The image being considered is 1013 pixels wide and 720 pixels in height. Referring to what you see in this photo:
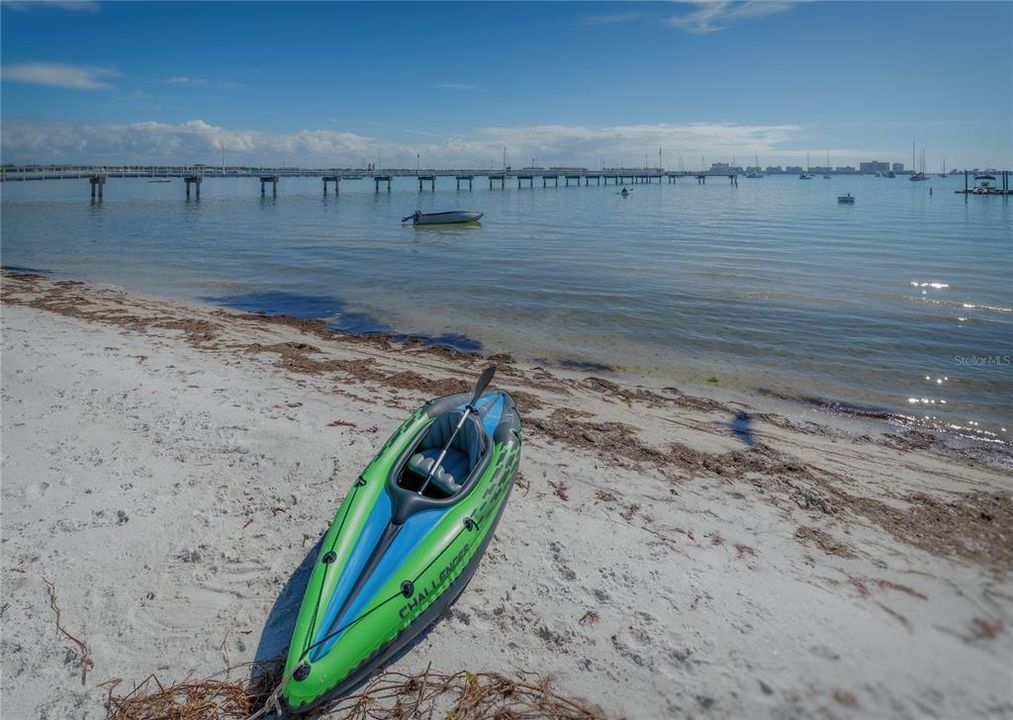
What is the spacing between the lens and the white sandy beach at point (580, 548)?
387cm

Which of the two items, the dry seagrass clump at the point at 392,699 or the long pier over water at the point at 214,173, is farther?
the long pier over water at the point at 214,173

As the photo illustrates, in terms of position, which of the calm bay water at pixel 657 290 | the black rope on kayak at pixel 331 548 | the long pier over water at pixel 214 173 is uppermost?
the long pier over water at pixel 214 173

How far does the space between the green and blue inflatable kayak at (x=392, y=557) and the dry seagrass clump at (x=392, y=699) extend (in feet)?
0.50

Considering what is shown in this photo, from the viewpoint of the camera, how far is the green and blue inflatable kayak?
357 cm

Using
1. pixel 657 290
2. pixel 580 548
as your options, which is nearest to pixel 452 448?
pixel 580 548

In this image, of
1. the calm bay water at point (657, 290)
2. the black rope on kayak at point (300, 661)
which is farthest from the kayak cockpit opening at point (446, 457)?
the calm bay water at point (657, 290)

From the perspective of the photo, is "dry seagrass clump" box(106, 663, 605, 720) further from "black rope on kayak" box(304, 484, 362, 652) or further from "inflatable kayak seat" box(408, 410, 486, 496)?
"inflatable kayak seat" box(408, 410, 486, 496)

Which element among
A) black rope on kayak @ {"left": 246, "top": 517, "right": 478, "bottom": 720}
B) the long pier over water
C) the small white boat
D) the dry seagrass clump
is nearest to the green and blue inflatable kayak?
black rope on kayak @ {"left": 246, "top": 517, "right": 478, "bottom": 720}

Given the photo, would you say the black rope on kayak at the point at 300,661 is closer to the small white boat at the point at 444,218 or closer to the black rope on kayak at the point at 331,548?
the black rope on kayak at the point at 331,548

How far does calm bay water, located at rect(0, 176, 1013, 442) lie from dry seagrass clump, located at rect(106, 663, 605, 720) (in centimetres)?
760

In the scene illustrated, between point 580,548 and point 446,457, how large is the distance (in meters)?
1.45

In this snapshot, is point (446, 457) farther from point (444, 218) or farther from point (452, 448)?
point (444, 218)

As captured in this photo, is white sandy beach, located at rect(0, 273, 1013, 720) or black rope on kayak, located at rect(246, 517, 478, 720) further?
white sandy beach, located at rect(0, 273, 1013, 720)

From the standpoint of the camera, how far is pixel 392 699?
12.2 feet
